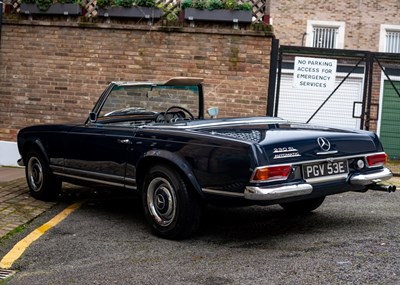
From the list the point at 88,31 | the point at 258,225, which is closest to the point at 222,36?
the point at 88,31

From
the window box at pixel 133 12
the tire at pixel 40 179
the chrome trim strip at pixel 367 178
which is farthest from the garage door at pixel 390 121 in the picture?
the tire at pixel 40 179

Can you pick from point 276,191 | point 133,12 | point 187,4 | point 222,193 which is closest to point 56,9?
point 133,12

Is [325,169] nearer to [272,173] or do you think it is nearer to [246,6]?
[272,173]

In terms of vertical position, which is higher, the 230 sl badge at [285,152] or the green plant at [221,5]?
the green plant at [221,5]

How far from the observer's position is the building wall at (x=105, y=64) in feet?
37.3

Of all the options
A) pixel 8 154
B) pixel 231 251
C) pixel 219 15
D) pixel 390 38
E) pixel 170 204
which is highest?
pixel 390 38

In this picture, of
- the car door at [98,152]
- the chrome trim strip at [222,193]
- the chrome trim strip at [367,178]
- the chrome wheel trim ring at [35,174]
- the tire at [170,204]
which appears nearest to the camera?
the chrome trim strip at [222,193]

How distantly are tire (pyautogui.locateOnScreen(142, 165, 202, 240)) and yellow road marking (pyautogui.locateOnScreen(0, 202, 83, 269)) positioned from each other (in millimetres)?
1122

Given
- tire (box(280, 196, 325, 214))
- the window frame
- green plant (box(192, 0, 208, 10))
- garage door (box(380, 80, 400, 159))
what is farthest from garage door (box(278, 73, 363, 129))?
tire (box(280, 196, 325, 214))

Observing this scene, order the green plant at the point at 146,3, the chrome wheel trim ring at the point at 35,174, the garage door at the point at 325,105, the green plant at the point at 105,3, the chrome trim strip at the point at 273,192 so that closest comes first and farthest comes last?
the chrome trim strip at the point at 273,192, the chrome wheel trim ring at the point at 35,174, the green plant at the point at 146,3, the green plant at the point at 105,3, the garage door at the point at 325,105

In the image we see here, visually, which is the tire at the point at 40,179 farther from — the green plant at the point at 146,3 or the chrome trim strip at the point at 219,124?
the green plant at the point at 146,3

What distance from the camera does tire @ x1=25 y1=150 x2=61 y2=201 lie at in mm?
7352

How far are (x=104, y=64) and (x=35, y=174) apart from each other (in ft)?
15.2

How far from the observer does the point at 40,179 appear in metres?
7.50
